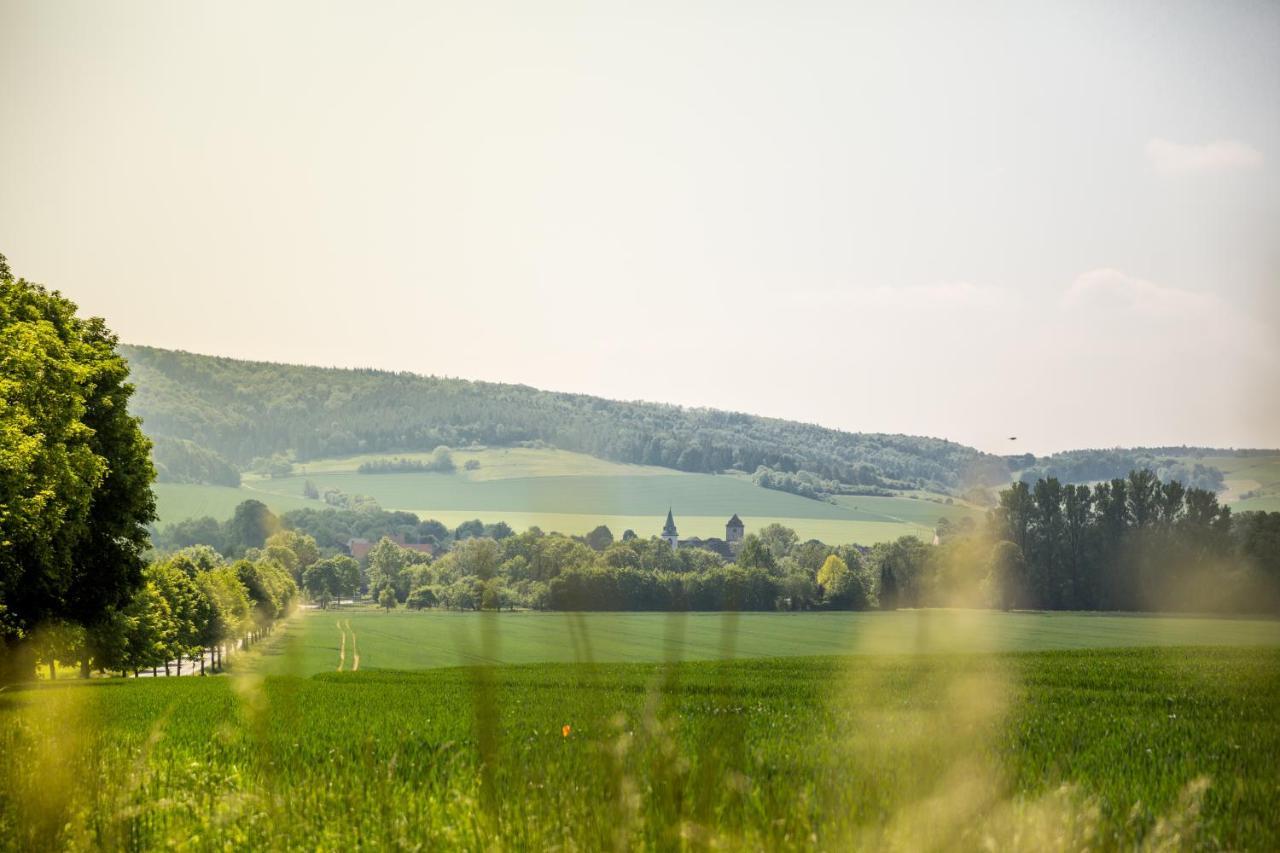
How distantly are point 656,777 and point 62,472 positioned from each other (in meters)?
28.2

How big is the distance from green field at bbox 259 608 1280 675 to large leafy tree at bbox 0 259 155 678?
25.8 metres

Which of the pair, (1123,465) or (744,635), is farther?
(1123,465)

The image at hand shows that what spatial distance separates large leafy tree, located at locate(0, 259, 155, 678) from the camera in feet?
100

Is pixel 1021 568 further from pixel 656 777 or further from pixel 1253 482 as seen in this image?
pixel 656 777

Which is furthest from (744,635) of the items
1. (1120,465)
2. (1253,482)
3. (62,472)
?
(1120,465)

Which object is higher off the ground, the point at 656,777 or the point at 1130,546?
the point at 656,777

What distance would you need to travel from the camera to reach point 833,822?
849 cm

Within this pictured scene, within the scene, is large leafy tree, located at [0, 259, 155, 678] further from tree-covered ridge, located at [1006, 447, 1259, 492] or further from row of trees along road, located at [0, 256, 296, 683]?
tree-covered ridge, located at [1006, 447, 1259, 492]

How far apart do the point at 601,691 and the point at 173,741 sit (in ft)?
33.6

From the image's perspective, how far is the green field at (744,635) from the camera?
251 ft

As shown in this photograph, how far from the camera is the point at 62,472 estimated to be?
107 feet

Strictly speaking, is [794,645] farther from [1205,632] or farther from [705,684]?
[705,684]

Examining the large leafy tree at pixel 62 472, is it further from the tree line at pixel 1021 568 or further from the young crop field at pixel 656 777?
the tree line at pixel 1021 568

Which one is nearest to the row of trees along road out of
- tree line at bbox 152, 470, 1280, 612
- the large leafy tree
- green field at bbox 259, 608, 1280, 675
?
the large leafy tree
